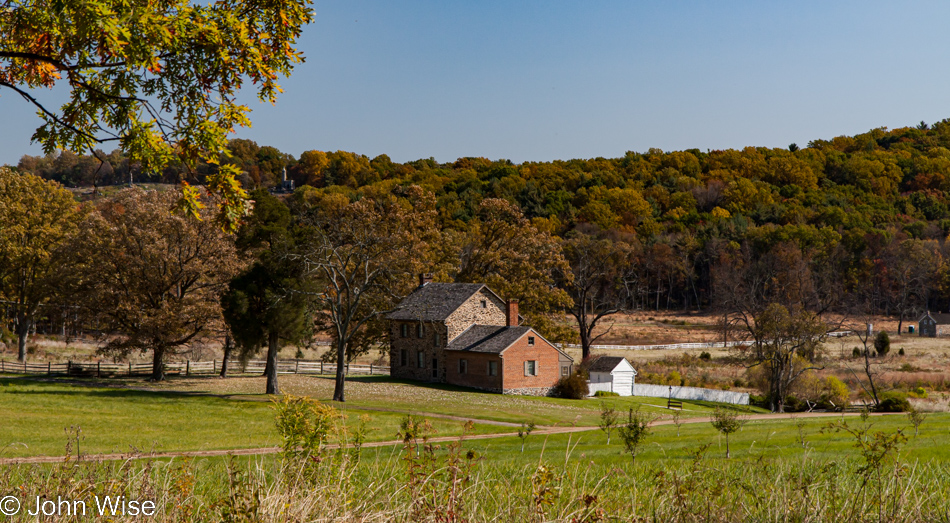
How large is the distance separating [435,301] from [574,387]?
→ 35.1 ft

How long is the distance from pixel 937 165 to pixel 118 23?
510 ft

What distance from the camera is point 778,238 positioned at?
99250 mm

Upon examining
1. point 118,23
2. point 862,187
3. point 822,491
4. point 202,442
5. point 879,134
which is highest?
point 879,134

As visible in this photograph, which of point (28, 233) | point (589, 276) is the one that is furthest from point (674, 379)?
point (28, 233)

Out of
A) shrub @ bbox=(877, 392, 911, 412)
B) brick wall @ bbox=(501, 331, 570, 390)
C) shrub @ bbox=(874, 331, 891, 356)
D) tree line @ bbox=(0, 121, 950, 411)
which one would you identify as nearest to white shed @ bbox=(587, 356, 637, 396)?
brick wall @ bbox=(501, 331, 570, 390)

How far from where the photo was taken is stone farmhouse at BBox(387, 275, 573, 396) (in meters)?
46.6

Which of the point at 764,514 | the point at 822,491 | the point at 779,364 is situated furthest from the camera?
the point at 779,364

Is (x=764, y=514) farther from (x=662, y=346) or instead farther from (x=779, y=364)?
(x=662, y=346)

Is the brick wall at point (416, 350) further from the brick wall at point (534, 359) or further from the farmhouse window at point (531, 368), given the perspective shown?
the farmhouse window at point (531, 368)

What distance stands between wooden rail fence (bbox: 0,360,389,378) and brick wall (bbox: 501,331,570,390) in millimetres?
9854

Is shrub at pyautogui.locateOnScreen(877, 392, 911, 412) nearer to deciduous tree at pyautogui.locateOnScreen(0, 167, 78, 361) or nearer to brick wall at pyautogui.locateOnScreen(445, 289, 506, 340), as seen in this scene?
brick wall at pyautogui.locateOnScreen(445, 289, 506, 340)

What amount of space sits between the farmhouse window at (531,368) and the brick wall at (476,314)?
530cm

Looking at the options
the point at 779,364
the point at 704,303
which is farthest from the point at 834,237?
the point at 779,364

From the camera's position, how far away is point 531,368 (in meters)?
47.4
